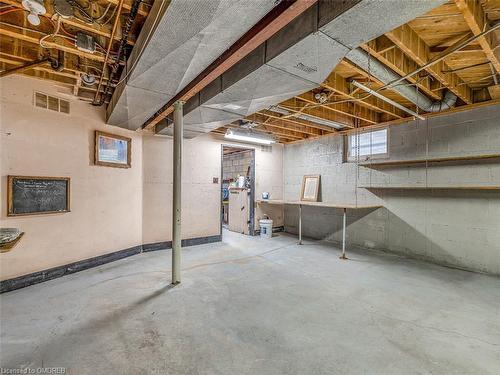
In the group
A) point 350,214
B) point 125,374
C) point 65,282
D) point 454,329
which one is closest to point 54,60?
point 65,282

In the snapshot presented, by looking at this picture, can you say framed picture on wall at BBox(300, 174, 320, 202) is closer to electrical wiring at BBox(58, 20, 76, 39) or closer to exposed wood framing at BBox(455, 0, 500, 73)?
exposed wood framing at BBox(455, 0, 500, 73)

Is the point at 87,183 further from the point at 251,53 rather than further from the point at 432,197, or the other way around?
the point at 432,197

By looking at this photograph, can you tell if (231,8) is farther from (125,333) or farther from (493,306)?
(493,306)

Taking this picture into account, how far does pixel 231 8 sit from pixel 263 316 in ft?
8.44

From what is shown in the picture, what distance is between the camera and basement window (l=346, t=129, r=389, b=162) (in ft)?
15.9

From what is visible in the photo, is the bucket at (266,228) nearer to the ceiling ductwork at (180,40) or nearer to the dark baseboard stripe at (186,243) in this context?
the dark baseboard stripe at (186,243)

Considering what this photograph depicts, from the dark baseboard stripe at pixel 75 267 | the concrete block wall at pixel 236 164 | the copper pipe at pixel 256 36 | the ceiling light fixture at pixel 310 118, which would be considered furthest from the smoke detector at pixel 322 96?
the concrete block wall at pixel 236 164

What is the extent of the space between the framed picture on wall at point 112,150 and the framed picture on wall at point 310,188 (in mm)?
4032

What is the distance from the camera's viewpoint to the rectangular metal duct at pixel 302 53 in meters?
1.45

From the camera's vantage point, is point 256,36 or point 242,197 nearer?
point 256,36

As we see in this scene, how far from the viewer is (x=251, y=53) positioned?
2211mm

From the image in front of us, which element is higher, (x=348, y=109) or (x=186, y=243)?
(x=348, y=109)

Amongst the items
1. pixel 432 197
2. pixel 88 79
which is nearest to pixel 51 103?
pixel 88 79

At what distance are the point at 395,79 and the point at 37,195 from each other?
15.3 feet
